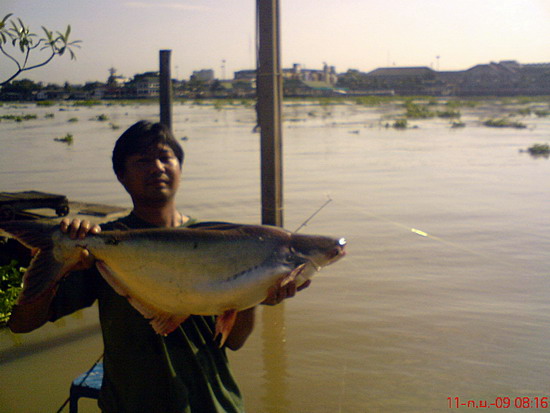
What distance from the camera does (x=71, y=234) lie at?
175 centimetres

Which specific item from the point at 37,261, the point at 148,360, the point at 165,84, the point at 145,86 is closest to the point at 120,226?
the point at 37,261

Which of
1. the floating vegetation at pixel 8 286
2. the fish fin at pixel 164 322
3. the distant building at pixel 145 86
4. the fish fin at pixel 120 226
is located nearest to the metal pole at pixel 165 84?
the distant building at pixel 145 86

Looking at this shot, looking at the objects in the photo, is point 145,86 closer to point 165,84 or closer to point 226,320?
point 165,84

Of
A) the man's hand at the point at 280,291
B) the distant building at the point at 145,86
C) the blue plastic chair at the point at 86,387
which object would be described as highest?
the distant building at the point at 145,86

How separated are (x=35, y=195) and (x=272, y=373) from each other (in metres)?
4.08

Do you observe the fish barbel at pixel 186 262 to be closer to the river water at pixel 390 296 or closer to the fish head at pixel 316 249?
the fish head at pixel 316 249

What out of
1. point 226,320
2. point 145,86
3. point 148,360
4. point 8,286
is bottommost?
point 8,286

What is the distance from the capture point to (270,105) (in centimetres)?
491

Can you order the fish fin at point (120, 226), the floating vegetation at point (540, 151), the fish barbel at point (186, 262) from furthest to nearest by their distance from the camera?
1. the floating vegetation at point (540, 151)
2. the fish fin at point (120, 226)
3. the fish barbel at point (186, 262)

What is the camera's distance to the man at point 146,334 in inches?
73.6

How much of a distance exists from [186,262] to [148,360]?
0.42m

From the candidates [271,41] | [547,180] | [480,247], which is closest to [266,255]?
[271,41]

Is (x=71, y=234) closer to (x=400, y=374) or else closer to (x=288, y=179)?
(x=400, y=374)

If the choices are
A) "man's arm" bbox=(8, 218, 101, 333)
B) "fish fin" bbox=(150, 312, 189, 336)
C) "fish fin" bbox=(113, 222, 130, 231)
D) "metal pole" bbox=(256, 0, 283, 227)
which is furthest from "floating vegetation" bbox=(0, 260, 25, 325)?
"fish fin" bbox=(150, 312, 189, 336)
